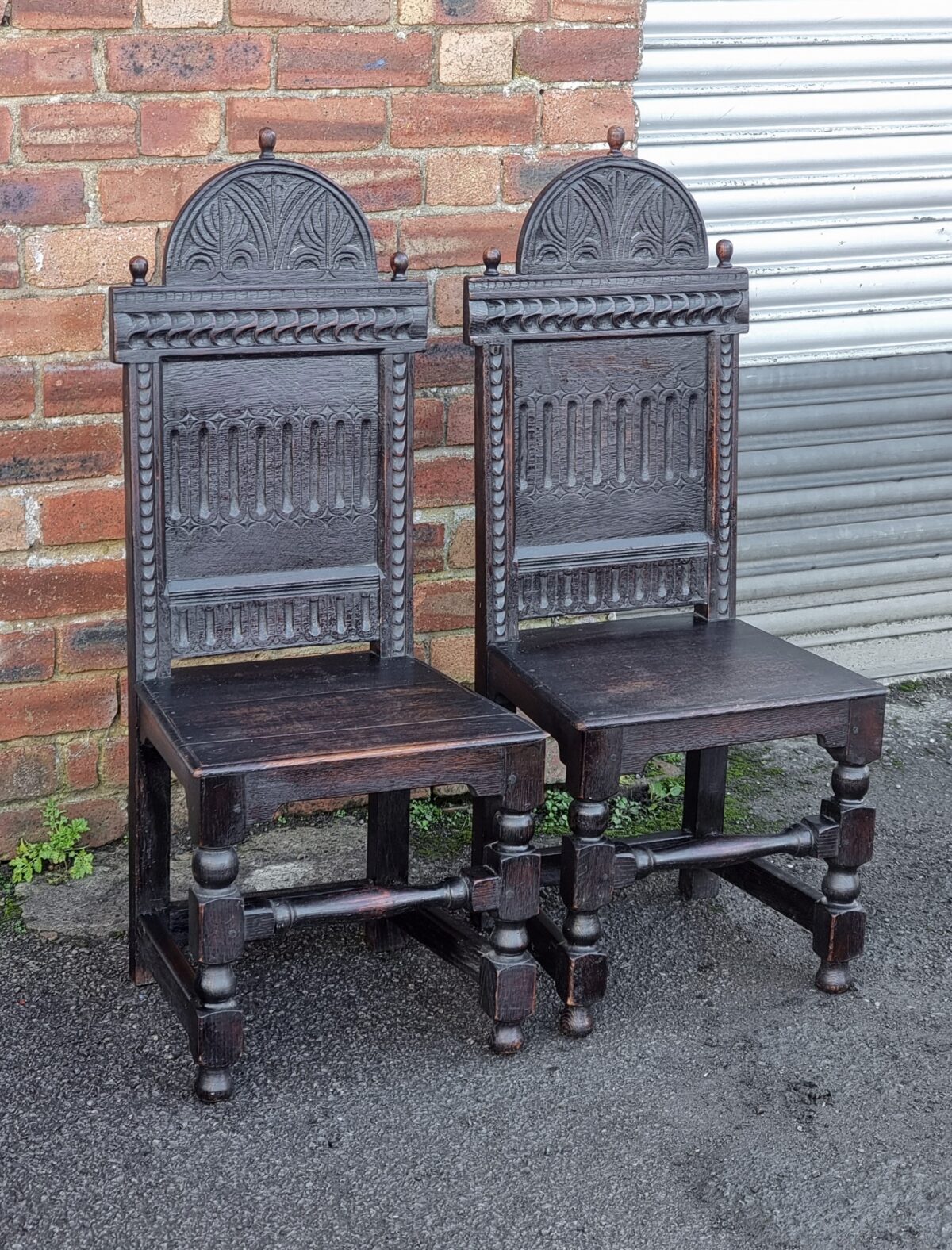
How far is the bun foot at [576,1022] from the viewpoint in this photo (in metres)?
2.79

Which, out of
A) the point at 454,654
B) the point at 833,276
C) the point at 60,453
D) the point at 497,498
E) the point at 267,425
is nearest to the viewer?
the point at 267,425

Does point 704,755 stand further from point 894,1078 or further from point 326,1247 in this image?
point 326,1247

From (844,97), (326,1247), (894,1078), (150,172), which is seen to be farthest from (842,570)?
(326,1247)

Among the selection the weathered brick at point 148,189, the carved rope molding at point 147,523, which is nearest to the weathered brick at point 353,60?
the weathered brick at point 148,189

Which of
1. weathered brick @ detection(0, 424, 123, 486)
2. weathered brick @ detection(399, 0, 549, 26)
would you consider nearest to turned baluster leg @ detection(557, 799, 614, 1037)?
weathered brick @ detection(0, 424, 123, 486)

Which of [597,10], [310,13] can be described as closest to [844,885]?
[597,10]

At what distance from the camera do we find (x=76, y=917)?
10.4 ft

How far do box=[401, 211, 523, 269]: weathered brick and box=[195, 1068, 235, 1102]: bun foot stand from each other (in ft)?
5.55

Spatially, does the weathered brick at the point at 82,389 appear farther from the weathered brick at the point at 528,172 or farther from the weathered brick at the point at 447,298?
the weathered brick at the point at 528,172

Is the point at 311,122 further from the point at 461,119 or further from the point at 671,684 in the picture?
the point at 671,684

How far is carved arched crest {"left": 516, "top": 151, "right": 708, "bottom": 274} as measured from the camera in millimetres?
2941

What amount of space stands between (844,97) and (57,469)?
2119mm

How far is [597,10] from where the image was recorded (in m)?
3.36

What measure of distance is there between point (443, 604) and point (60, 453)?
3.03ft
